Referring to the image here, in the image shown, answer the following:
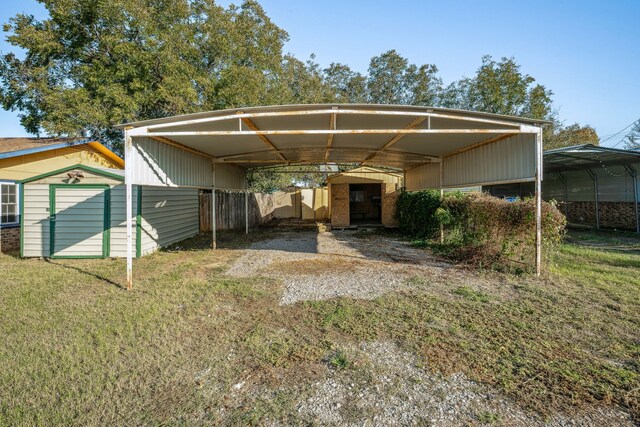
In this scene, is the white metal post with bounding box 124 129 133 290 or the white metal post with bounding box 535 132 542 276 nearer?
the white metal post with bounding box 124 129 133 290

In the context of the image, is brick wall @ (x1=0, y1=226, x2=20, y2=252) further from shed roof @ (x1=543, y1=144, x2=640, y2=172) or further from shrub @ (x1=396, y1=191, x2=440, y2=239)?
shed roof @ (x1=543, y1=144, x2=640, y2=172)

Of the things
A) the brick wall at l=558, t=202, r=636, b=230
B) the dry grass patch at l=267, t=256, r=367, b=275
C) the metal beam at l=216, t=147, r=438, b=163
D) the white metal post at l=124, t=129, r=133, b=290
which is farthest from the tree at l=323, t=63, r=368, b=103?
the white metal post at l=124, t=129, r=133, b=290

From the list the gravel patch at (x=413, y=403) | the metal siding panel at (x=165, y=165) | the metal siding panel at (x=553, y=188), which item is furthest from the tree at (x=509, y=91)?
the gravel patch at (x=413, y=403)

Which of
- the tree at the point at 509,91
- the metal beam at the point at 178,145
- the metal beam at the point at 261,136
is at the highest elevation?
the tree at the point at 509,91

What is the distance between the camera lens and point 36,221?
813 centimetres

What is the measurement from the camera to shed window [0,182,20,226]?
9.25 m

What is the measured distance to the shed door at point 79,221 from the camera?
8023mm

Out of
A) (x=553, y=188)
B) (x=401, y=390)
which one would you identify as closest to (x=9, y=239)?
(x=401, y=390)

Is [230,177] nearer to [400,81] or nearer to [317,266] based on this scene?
[317,266]

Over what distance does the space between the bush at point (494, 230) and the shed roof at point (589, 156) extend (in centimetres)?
379

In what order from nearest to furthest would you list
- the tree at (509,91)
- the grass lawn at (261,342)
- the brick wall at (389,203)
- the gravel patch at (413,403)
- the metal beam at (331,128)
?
the gravel patch at (413,403) < the grass lawn at (261,342) < the metal beam at (331,128) < the brick wall at (389,203) < the tree at (509,91)

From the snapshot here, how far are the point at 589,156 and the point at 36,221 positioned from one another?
52.8 feet

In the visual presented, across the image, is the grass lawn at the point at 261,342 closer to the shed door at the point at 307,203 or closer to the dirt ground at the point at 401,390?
the dirt ground at the point at 401,390

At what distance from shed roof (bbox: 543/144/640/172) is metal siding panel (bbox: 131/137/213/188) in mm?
10226
